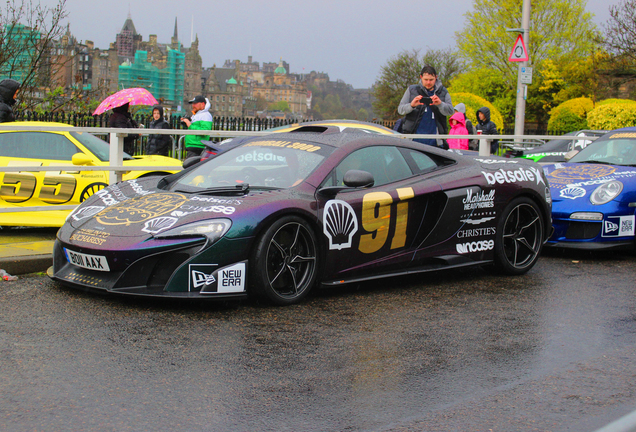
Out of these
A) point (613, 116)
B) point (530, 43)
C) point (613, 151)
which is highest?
point (530, 43)

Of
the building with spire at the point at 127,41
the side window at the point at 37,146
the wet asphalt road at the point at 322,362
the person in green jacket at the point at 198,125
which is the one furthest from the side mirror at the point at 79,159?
the building with spire at the point at 127,41

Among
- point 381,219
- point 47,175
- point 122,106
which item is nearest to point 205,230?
point 381,219

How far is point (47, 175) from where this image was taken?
7.83 metres

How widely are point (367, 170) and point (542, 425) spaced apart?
9.89ft

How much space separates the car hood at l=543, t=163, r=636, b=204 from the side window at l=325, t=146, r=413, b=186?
9.20 ft

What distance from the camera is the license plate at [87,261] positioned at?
16.1 ft

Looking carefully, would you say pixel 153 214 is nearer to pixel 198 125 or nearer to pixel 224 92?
pixel 198 125

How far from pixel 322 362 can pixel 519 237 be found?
3.43 meters

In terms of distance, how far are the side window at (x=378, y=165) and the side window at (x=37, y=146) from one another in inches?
163

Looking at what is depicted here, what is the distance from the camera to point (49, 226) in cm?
771

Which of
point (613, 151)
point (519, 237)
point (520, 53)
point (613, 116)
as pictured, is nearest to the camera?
point (519, 237)

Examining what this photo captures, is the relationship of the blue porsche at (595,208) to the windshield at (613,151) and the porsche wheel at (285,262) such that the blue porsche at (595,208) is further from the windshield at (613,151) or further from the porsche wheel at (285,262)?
the porsche wheel at (285,262)

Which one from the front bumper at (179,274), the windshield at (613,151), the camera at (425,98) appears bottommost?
the front bumper at (179,274)

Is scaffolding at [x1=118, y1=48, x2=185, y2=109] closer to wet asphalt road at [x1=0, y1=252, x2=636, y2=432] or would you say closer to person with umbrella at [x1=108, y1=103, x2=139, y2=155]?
person with umbrella at [x1=108, y1=103, x2=139, y2=155]
